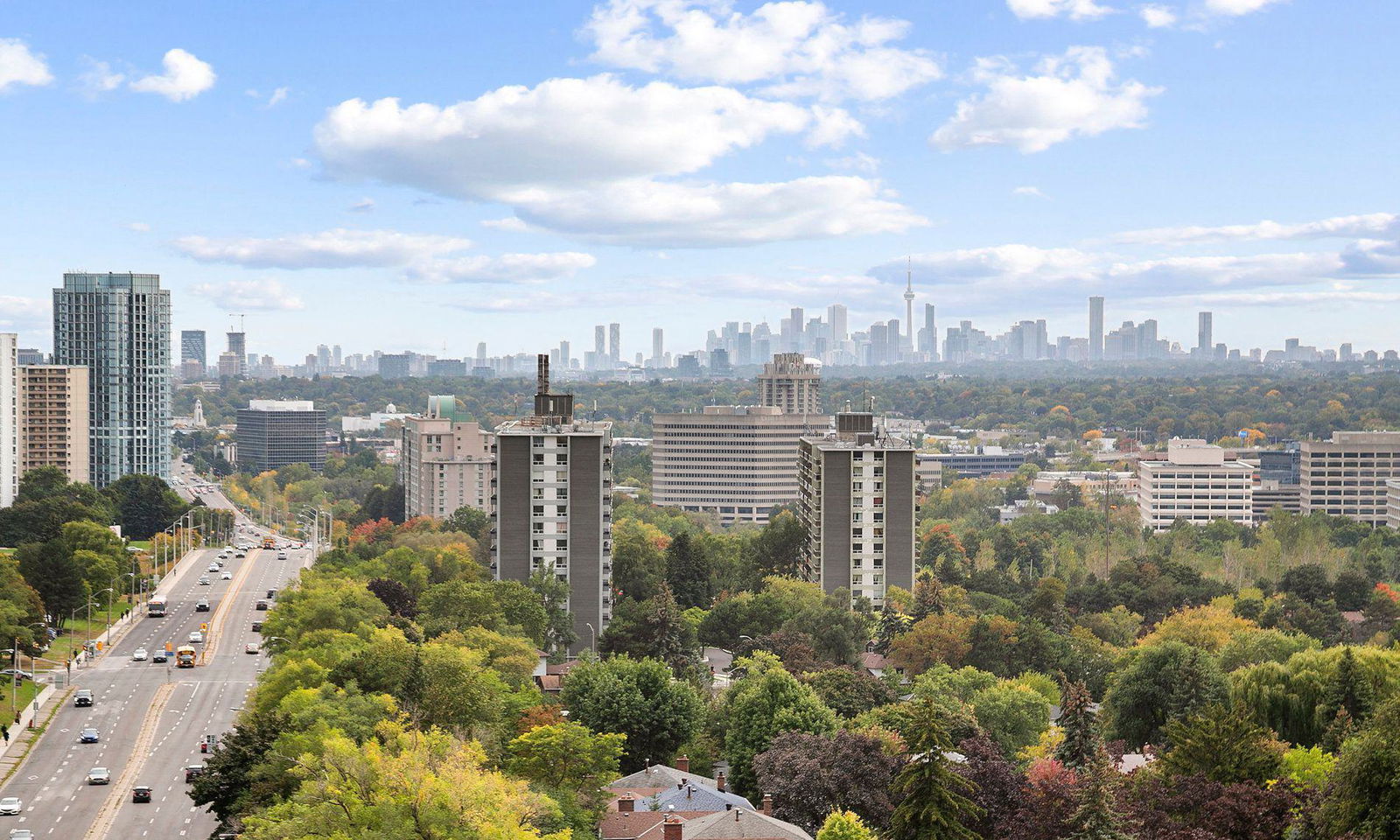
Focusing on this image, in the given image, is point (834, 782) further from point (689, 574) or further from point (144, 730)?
point (689, 574)

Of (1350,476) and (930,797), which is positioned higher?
(1350,476)

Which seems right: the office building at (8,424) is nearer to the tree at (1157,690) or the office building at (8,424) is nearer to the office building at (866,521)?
the office building at (866,521)

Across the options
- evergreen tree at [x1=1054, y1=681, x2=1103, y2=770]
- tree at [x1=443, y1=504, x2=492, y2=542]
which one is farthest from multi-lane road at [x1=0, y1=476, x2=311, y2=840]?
evergreen tree at [x1=1054, y1=681, x2=1103, y2=770]

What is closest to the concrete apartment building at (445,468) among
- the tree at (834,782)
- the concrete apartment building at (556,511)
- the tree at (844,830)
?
the concrete apartment building at (556,511)

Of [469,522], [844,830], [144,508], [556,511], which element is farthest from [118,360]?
[844,830]

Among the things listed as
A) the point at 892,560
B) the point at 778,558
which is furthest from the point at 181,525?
the point at 892,560

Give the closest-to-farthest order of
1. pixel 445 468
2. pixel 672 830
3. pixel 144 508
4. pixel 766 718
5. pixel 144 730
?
1. pixel 672 830
2. pixel 766 718
3. pixel 144 730
4. pixel 144 508
5. pixel 445 468

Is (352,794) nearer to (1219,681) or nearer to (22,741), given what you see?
(22,741)
